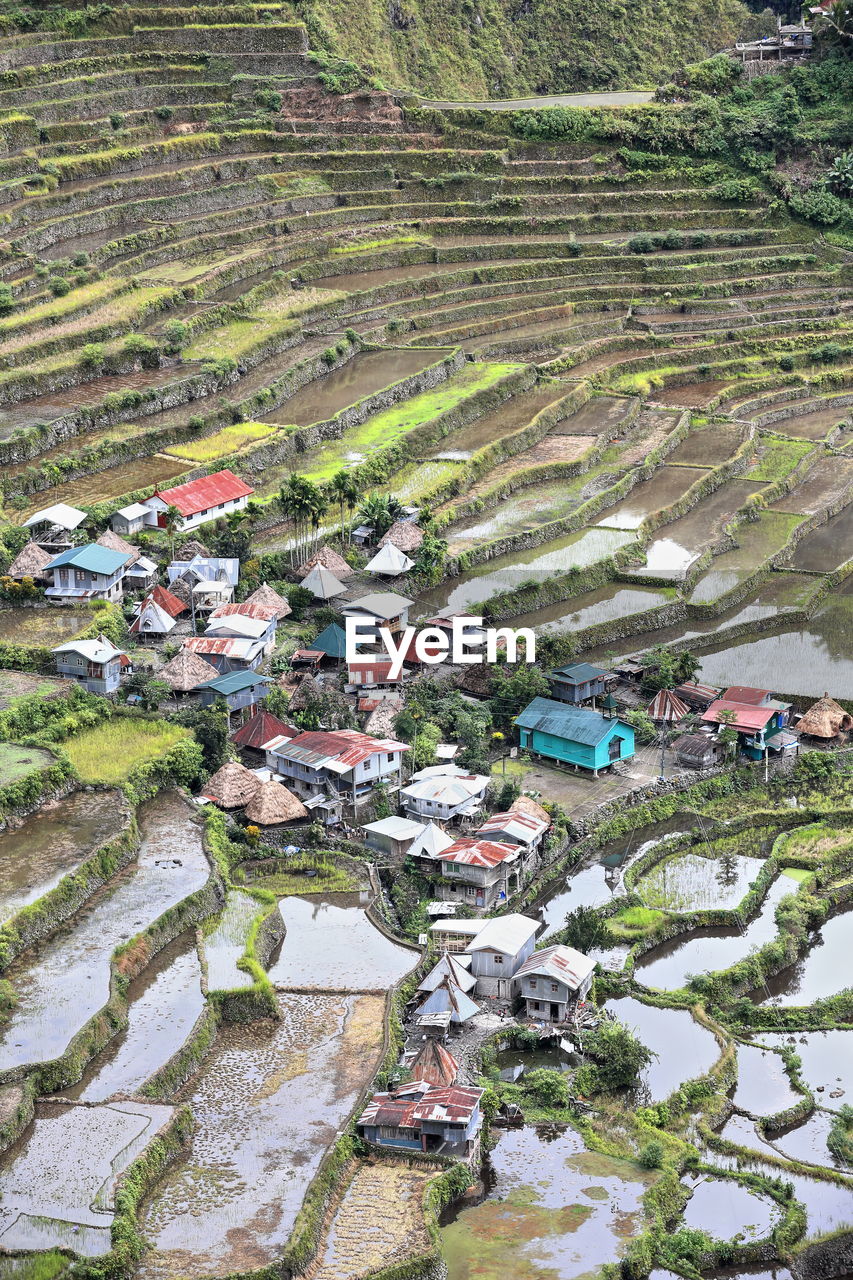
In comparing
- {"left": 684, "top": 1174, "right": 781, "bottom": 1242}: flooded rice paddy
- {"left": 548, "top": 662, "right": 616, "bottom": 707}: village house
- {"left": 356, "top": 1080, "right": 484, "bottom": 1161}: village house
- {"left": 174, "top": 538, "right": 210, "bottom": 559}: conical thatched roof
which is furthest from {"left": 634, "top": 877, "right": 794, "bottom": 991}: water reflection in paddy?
{"left": 174, "top": 538, "right": 210, "bottom": 559}: conical thatched roof

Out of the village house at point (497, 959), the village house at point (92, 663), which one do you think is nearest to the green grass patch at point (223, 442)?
A: the village house at point (92, 663)

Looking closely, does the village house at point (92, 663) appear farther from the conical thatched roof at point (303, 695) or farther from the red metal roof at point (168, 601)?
→ the conical thatched roof at point (303, 695)

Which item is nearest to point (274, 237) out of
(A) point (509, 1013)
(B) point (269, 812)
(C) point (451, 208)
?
(C) point (451, 208)

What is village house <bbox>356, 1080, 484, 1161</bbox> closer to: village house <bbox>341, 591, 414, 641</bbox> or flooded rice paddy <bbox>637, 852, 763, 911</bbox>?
flooded rice paddy <bbox>637, 852, 763, 911</bbox>

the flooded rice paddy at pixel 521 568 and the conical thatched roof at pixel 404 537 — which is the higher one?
the conical thatched roof at pixel 404 537

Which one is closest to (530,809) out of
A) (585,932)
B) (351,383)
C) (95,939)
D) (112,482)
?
(585,932)

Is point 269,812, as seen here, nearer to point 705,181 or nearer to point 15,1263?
point 15,1263
